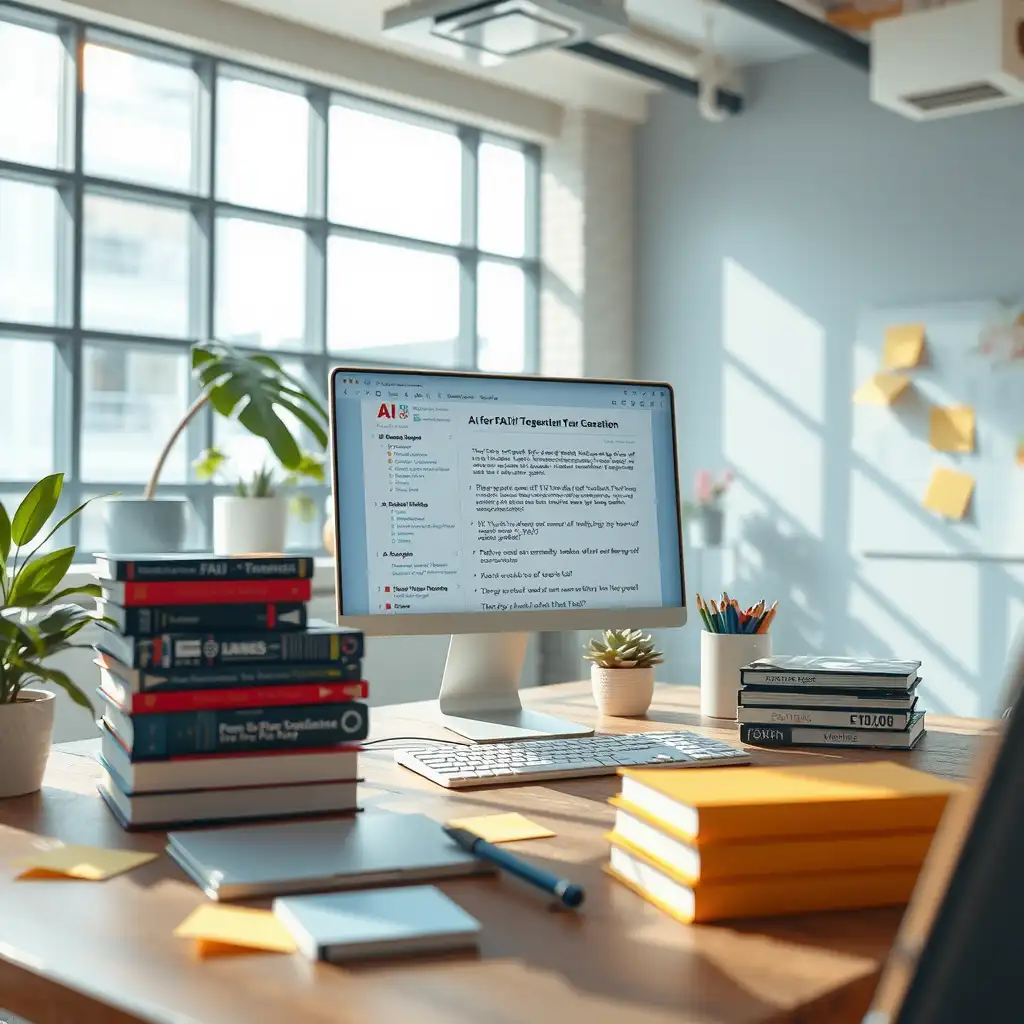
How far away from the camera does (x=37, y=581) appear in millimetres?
1314

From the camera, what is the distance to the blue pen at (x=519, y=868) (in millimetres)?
909

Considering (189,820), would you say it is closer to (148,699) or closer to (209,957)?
(148,699)

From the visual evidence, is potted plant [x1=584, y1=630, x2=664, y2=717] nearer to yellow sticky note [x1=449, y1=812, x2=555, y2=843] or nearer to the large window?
yellow sticky note [x1=449, y1=812, x2=555, y2=843]

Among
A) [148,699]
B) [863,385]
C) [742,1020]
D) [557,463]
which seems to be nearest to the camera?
[742,1020]

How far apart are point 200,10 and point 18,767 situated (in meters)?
3.73

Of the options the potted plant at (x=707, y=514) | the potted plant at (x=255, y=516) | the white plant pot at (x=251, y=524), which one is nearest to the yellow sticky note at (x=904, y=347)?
the potted plant at (x=707, y=514)

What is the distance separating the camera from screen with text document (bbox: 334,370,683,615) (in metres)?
1.56

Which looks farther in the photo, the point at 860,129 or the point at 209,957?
the point at 860,129

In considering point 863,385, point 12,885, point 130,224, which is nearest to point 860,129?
point 863,385

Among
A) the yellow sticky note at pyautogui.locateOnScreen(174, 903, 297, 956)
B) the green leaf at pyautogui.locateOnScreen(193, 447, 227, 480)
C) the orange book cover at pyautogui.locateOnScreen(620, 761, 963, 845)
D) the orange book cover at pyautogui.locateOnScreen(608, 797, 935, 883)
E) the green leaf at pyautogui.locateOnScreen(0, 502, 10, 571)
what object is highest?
the green leaf at pyautogui.locateOnScreen(193, 447, 227, 480)

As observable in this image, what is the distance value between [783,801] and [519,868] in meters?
0.21

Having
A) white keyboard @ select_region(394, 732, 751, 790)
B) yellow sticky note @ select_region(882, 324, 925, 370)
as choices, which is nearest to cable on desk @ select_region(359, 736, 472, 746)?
white keyboard @ select_region(394, 732, 751, 790)

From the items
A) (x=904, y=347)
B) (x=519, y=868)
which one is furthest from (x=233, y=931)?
(x=904, y=347)

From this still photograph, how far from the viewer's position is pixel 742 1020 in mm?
713
